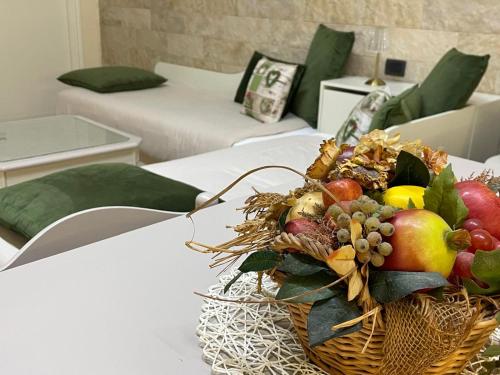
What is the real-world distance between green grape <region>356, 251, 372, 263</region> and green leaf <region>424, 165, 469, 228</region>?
0.36 ft

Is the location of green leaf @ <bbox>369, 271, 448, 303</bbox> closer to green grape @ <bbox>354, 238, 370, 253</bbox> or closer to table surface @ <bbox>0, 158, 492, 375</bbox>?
green grape @ <bbox>354, 238, 370, 253</bbox>

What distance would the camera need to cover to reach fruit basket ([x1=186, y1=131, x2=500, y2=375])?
1.83ft

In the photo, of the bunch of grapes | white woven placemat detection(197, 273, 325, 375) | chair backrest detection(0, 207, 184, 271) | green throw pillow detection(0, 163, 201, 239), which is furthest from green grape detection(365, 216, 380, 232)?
green throw pillow detection(0, 163, 201, 239)

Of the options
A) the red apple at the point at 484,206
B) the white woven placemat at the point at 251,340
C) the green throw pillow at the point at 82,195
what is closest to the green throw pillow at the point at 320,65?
the green throw pillow at the point at 82,195

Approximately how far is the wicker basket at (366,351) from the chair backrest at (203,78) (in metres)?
3.35

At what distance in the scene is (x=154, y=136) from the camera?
10.5 feet

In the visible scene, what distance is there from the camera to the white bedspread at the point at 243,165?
6.77 feet

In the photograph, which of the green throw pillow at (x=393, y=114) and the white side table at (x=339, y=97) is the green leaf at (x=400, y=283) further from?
the white side table at (x=339, y=97)

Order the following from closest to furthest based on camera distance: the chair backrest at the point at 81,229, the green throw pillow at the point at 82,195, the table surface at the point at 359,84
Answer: the chair backrest at the point at 81,229 → the green throw pillow at the point at 82,195 → the table surface at the point at 359,84

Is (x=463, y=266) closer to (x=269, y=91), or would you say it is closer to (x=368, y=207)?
(x=368, y=207)

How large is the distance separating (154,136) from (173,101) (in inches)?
20.3

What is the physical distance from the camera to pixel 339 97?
2988 mm

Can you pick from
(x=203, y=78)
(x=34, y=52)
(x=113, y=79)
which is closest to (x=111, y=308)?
(x=113, y=79)

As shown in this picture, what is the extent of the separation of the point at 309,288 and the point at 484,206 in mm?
224
